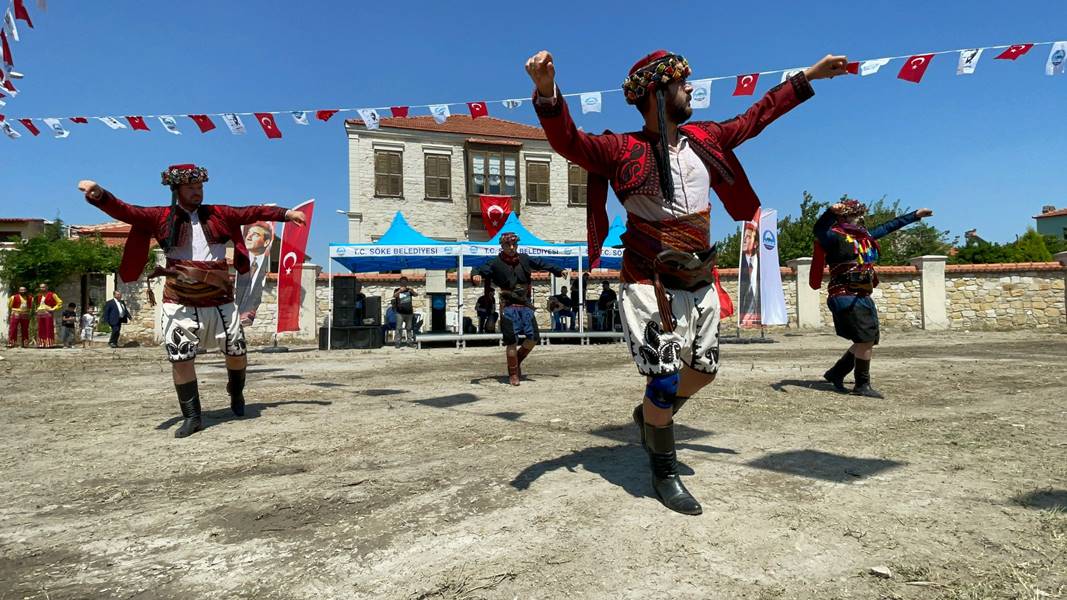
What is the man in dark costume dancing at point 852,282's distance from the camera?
5.63 meters

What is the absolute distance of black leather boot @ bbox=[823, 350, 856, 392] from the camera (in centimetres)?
584

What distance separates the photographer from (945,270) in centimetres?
1838

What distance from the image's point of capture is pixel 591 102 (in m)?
10.7

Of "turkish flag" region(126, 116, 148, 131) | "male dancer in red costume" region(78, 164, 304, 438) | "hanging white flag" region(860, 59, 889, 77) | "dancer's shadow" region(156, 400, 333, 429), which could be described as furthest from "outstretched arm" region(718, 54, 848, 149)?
"turkish flag" region(126, 116, 148, 131)

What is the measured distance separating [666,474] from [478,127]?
3112 centimetres

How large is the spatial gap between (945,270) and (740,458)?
18.9 m

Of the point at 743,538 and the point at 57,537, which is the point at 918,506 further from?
the point at 57,537

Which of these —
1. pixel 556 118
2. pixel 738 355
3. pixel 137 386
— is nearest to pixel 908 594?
pixel 556 118

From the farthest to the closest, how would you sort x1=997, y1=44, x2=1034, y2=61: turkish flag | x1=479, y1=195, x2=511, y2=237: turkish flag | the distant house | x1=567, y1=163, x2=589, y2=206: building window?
the distant house, x1=567, y1=163, x2=589, y2=206: building window, x1=479, y1=195, x2=511, y2=237: turkish flag, x1=997, y1=44, x2=1034, y2=61: turkish flag

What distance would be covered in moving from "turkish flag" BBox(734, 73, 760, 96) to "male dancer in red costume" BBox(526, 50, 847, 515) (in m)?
7.23

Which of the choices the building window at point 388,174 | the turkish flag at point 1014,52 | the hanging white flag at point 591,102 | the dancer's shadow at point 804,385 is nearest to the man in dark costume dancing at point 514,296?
the dancer's shadow at point 804,385

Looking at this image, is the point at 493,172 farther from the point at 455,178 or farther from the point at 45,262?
the point at 45,262

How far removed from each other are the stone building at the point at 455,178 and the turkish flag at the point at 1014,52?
2311 cm

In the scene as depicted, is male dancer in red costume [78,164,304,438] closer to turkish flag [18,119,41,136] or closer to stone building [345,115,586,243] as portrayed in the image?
turkish flag [18,119,41,136]
